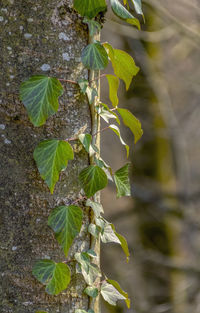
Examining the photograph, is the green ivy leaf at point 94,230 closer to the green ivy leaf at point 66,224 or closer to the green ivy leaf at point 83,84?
the green ivy leaf at point 66,224

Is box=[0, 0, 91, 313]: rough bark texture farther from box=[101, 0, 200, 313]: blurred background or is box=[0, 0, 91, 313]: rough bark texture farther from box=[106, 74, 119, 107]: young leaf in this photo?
box=[101, 0, 200, 313]: blurred background

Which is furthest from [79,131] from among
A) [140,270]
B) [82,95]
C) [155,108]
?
[140,270]

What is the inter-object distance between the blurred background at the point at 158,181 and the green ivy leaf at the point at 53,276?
279cm

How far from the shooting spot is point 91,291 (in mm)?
689

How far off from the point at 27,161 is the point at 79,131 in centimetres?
9

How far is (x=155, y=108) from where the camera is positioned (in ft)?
11.2

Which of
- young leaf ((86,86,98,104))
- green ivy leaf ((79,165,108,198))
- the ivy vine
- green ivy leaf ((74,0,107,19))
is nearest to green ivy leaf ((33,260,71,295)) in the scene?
the ivy vine

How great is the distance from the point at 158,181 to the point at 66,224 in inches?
116

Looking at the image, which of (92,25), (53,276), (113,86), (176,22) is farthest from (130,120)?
(176,22)

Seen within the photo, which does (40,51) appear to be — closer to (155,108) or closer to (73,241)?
(73,241)

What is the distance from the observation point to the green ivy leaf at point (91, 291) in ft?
2.25

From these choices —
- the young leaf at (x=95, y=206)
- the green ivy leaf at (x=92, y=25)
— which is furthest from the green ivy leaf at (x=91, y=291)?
the green ivy leaf at (x=92, y=25)

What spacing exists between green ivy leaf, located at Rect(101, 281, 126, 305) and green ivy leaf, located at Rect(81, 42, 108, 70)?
13.3 inches

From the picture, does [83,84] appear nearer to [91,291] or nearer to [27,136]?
[27,136]
